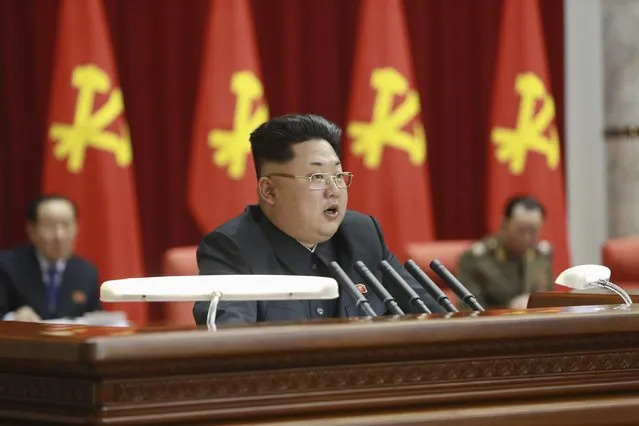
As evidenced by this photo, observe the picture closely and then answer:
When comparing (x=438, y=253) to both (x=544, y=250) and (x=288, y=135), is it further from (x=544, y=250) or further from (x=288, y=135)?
(x=288, y=135)

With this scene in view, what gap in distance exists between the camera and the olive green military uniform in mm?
5750

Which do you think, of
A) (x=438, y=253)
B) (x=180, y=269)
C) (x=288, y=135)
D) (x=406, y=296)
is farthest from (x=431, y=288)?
(x=438, y=253)

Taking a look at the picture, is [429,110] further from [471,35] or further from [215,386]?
[215,386]

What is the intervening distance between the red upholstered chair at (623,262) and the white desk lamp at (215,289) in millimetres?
4660

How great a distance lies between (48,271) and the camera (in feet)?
16.2

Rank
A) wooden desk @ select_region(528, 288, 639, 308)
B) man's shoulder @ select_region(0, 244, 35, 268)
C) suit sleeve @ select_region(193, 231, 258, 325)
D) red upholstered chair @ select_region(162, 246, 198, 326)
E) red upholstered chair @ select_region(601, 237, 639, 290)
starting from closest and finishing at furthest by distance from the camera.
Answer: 1. wooden desk @ select_region(528, 288, 639, 308)
2. suit sleeve @ select_region(193, 231, 258, 325)
3. red upholstered chair @ select_region(162, 246, 198, 326)
4. man's shoulder @ select_region(0, 244, 35, 268)
5. red upholstered chair @ select_region(601, 237, 639, 290)

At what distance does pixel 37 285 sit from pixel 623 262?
319 cm

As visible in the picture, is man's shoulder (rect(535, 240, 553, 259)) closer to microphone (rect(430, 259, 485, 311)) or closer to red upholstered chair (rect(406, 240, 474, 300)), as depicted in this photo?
red upholstered chair (rect(406, 240, 474, 300))

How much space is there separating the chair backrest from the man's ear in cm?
327

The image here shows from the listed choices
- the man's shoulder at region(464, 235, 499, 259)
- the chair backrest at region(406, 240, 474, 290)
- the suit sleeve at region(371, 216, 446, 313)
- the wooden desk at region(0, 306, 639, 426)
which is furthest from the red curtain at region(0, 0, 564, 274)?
the wooden desk at region(0, 306, 639, 426)

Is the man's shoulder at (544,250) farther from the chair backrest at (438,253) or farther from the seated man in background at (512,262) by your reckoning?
the chair backrest at (438,253)

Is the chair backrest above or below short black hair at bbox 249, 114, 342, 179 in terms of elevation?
below

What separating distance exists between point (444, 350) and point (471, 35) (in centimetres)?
548

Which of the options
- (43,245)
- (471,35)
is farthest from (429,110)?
(43,245)
